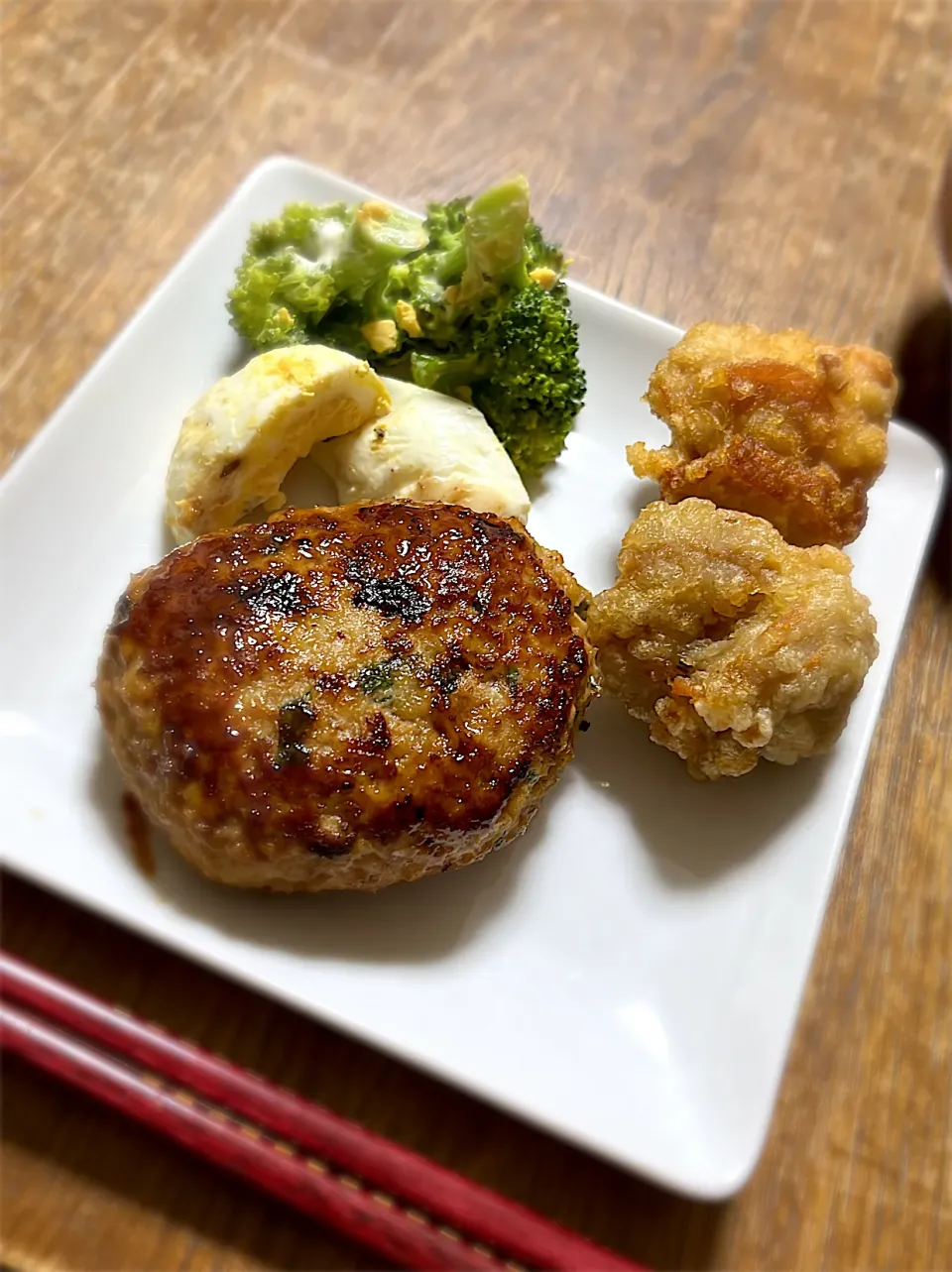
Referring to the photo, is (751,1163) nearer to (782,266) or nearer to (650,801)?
(650,801)

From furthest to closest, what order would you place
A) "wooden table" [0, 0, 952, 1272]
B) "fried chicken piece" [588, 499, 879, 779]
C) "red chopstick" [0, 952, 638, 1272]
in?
"fried chicken piece" [588, 499, 879, 779] < "wooden table" [0, 0, 952, 1272] < "red chopstick" [0, 952, 638, 1272]

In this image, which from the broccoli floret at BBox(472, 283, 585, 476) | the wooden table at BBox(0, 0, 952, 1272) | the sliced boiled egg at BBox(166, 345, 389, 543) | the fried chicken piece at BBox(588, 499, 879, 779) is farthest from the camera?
the broccoli floret at BBox(472, 283, 585, 476)

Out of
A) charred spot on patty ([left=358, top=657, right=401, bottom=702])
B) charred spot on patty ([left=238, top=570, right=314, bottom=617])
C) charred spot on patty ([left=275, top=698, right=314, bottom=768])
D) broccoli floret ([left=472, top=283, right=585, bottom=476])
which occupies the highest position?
broccoli floret ([left=472, top=283, right=585, bottom=476])

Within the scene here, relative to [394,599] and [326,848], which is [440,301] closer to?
[394,599]

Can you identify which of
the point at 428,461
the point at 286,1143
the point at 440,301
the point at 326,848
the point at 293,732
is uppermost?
the point at 440,301

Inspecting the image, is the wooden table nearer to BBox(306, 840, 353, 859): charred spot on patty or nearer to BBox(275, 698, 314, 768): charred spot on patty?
BBox(306, 840, 353, 859): charred spot on patty

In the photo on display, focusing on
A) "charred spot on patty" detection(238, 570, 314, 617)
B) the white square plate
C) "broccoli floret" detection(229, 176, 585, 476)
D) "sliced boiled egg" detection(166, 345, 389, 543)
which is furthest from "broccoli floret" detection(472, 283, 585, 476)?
"charred spot on patty" detection(238, 570, 314, 617)

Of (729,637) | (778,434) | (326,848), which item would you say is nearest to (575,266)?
(778,434)
